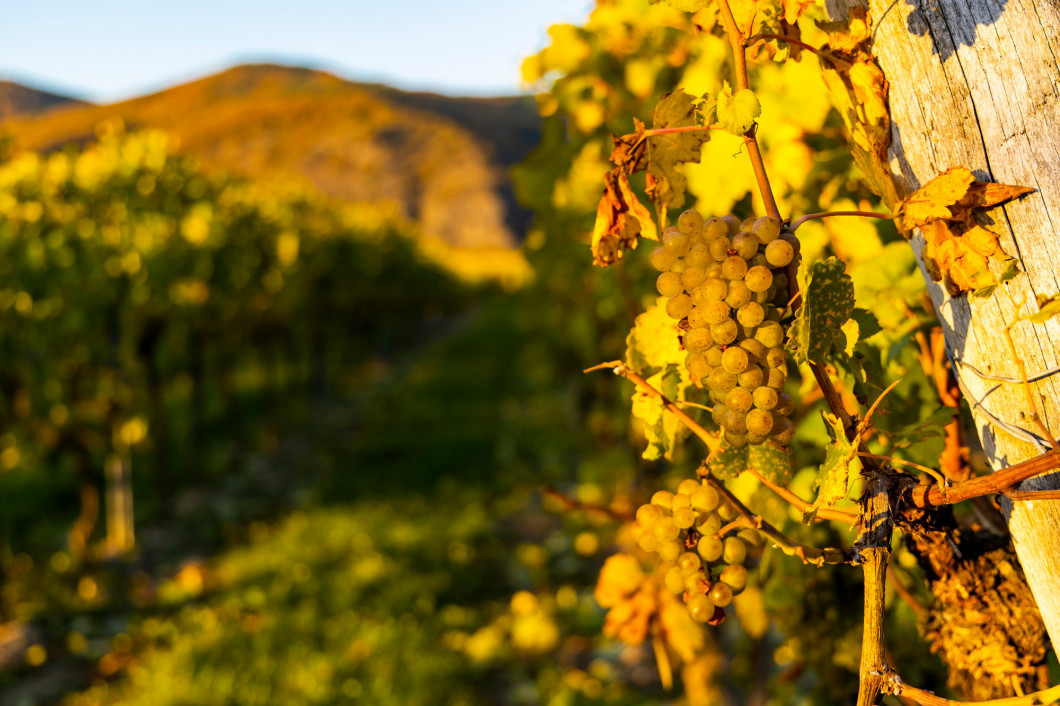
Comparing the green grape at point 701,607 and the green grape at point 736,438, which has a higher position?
the green grape at point 736,438

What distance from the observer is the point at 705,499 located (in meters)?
0.89

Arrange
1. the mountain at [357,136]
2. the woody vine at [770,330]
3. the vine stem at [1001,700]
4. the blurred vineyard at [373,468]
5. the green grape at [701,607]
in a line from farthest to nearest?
the mountain at [357,136]
the blurred vineyard at [373,468]
the green grape at [701,607]
the woody vine at [770,330]
the vine stem at [1001,700]

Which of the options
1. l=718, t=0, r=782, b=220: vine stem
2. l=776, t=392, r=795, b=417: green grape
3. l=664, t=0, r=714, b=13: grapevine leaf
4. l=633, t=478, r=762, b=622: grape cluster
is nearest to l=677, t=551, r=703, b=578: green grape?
l=633, t=478, r=762, b=622: grape cluster

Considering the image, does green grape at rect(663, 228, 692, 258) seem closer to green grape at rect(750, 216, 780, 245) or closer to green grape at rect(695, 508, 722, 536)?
A: green grape at rect(750, 216, 780, 245)

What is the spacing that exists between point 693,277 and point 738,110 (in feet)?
0.60

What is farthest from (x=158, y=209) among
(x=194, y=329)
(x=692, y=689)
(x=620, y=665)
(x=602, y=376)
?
(x=692, y=689)

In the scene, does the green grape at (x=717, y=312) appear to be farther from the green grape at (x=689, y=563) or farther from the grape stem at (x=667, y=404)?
the green grape at (x=689, y=563)

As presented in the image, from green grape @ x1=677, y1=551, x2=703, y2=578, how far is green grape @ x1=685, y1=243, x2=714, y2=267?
364 mm

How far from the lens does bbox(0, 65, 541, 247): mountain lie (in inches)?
5094

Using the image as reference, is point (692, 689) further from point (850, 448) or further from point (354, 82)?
point (354, 82)

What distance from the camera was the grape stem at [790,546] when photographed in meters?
0.80

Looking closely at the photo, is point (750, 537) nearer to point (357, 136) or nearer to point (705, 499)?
point (705, 499)

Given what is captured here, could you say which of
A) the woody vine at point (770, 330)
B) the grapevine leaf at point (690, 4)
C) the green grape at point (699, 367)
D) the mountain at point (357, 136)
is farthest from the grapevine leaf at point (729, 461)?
the mountain at point (357, 136)

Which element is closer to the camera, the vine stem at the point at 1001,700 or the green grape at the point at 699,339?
the vine stem at the point at 1001,700
